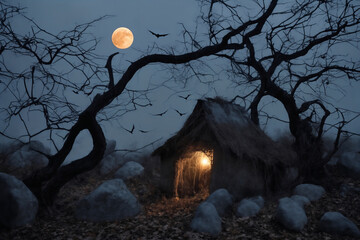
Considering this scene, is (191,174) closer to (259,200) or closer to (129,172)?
(129,172)

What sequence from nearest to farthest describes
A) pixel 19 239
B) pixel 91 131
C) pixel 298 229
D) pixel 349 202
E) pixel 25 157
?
pixel 19 239 → pixel 298 229 → pixel 91 131 → pixel 349 202 → pixel 25 157

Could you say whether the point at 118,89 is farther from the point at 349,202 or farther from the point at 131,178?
the point at 349,202

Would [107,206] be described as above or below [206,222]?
above

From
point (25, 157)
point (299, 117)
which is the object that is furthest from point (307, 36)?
point (25, 157)

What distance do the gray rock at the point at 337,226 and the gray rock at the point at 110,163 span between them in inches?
391

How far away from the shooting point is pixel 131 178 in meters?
12.0

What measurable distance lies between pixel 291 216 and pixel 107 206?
15.3 ft

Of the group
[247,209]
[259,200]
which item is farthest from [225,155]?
[247,209]

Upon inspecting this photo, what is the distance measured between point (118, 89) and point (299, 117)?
7313 millimetres

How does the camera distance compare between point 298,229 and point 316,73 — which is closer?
point 298,229

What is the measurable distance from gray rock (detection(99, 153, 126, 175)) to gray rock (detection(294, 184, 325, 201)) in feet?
28.9

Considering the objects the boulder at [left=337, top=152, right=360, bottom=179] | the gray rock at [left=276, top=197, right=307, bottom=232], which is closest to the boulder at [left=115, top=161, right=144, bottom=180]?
the gray rock at [left=276, top=197, right=307, bottom=232]

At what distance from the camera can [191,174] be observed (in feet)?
36.7

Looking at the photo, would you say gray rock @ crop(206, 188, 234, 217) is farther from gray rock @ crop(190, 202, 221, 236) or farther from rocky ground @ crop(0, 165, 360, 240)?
gray rock @ crop(190, 202, 221, 236)
